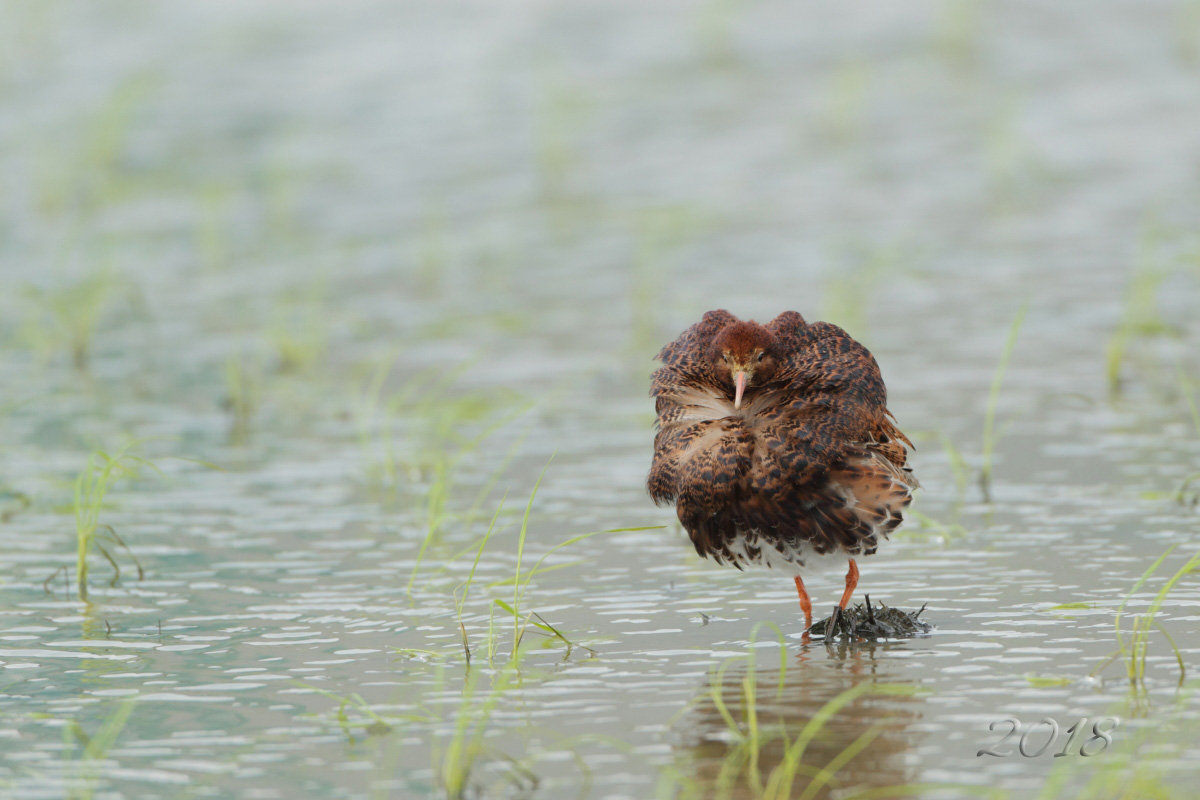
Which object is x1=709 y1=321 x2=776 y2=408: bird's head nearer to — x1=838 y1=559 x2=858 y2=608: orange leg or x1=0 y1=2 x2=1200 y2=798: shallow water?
x1=838 y1=559 x2=858 y2=608: orange leg

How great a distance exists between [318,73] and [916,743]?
14511mm

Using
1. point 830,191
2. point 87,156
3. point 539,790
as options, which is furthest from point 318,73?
point 539,790

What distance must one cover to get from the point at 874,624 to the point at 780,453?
2.35 ft

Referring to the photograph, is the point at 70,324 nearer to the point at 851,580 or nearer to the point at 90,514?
the point at 90,514

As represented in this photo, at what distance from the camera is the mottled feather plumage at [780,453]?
5168mm

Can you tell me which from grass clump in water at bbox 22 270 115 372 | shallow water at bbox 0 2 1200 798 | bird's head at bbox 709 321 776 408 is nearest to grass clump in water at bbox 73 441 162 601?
shallow water at bbox 0 2 1200 798

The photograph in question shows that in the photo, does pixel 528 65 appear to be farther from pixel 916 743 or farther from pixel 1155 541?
pixel 916 743

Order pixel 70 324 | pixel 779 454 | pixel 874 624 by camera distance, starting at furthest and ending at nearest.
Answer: pixel 70 324 < pixel 874 624 < pixel 779 454

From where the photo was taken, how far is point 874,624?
17.6ft

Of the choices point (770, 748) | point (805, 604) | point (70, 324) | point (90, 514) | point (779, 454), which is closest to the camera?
point (770, 748)

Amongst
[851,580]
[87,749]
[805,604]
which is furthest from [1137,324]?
[87,749]

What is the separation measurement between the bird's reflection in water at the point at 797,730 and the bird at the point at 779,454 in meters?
0.39

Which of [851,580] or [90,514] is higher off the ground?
[90,514]

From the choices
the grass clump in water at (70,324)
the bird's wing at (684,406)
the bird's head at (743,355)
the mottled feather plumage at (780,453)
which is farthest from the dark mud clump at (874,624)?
the grass clump in water at (70,324)
